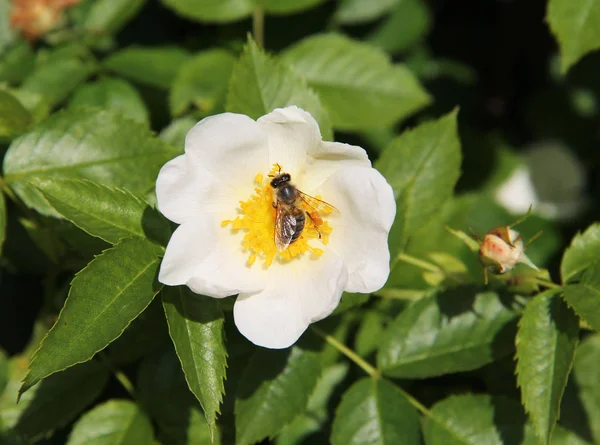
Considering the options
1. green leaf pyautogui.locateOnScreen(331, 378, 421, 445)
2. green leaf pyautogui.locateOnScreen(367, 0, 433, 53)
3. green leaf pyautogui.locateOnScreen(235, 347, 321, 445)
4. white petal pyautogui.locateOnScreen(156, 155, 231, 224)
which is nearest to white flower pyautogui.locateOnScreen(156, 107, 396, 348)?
white petal pyautogui.locateOnScreen(156, 155, 231, 224)

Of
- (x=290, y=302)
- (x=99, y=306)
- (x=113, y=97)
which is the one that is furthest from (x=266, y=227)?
(x=113, y=97)

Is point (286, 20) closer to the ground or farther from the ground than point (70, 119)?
closer to the ground

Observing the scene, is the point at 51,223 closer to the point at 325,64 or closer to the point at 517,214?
the point at 325,64

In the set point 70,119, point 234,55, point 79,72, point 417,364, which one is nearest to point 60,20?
A: point 79,72

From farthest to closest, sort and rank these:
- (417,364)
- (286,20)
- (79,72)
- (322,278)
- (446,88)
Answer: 1. (446,88)
2. (286,20)
3. (79,72)
4. (417,364)
5. (322,278)

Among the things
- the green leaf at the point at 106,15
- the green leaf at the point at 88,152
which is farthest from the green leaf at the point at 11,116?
the green leaf at the point at 106,15

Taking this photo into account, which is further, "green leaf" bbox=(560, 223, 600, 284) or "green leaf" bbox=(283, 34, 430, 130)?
"green leaf" bbox=(283, 34, 430, 130)

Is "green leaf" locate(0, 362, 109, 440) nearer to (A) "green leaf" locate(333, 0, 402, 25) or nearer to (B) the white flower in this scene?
(B) the white flower
